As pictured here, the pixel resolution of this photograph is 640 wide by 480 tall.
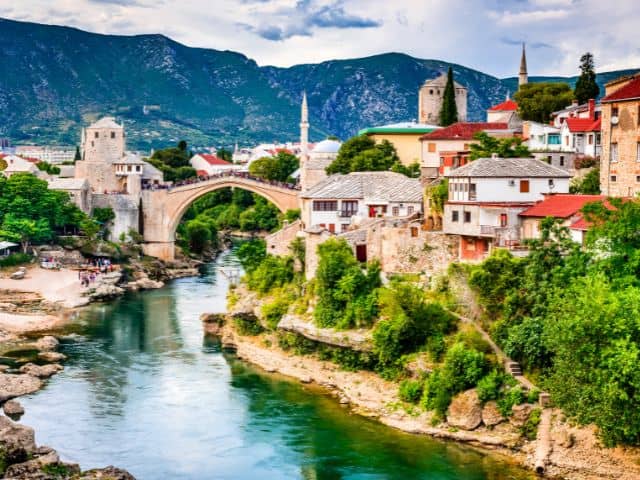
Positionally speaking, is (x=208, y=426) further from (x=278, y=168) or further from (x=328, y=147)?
(x=278, y=168)

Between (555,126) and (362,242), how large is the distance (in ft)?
51.6

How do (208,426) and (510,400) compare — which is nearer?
(510,400)

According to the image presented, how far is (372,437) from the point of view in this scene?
2875 centimetres

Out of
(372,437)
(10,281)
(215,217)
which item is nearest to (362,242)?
(372,437)

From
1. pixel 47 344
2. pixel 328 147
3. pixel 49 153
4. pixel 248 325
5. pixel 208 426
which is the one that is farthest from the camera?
pixel 49 153

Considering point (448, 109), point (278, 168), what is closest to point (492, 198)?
point (448, 109)

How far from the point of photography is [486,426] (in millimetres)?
28109

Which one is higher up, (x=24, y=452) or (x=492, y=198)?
(x=492, y=198)

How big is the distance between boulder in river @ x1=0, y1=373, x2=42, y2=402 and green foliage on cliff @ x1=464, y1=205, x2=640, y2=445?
1477cm

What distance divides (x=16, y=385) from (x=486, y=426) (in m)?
15.6

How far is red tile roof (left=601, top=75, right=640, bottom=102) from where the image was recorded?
116 ft

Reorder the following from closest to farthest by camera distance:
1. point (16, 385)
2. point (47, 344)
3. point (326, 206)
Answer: point (16, 385), point (47, 344), point (326, 206)

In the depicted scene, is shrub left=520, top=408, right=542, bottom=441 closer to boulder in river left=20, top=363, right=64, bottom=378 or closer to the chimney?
boulder in river left=20, top=363, right=64, bottom=378

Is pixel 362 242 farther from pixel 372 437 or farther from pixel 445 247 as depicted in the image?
pixel 372 437
